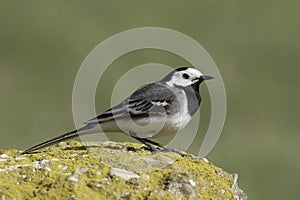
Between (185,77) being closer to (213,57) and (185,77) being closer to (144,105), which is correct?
(144,105)

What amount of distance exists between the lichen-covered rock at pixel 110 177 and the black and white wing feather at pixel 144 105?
2.31ft

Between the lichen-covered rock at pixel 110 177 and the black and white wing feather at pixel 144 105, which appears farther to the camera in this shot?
the black and white wing feather at pixel 144 105

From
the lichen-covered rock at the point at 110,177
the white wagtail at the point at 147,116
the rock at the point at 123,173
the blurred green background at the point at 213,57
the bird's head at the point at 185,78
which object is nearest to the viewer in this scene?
the lichen-covered rock at the point at 110,177

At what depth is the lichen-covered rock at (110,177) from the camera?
7.26 m

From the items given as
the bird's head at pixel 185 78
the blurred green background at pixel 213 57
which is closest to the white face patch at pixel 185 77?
the bird's head at pixel 185 78

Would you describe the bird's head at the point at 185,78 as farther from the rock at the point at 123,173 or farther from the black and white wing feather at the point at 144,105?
the rock at the point at 123,173

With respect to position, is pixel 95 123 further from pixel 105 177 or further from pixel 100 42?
pixel 100 42

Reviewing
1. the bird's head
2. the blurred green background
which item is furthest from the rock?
the blurred green background

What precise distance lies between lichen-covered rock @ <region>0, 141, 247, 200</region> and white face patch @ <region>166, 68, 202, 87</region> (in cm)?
164

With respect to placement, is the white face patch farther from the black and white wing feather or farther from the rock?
the rock

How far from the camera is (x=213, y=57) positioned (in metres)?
23.6

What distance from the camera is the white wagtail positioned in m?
9.02

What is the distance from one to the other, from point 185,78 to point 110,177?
278 cm

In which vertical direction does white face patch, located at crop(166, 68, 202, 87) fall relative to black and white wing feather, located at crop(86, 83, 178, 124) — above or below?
above
